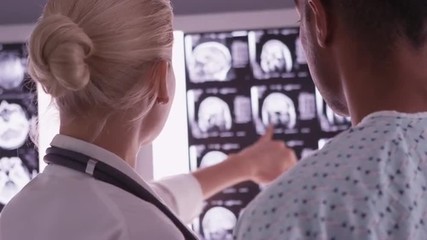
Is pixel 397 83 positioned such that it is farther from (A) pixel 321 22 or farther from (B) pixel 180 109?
(B) pixel 180 109

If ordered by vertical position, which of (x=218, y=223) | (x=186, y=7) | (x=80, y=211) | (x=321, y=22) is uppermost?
(x=186, y=7)

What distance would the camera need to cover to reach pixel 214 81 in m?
1.63

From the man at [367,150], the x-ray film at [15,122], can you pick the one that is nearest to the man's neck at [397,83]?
the man at [367,150]

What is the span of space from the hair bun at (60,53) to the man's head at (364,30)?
39 cm

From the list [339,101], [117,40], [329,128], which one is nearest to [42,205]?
[117,40]

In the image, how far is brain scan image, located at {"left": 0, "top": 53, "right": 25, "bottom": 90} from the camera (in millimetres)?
1725

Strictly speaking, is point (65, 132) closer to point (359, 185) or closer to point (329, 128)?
point (359, 185)

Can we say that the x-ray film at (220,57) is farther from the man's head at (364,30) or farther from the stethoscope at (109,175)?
the man's head at (364,30)

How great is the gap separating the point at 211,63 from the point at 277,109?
0.18 meters

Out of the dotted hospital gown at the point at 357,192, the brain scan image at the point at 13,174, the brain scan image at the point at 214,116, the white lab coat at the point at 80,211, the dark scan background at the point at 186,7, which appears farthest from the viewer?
the dark scan background at the point at 186,7

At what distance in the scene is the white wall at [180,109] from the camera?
1.63 m

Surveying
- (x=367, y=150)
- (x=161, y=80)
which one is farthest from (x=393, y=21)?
(x=161, y=80)

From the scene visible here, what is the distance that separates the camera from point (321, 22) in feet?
2.76

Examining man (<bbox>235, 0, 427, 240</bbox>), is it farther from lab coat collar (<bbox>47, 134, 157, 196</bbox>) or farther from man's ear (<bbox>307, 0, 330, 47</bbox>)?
lab coat collar (<bbox>47, 134, 157, 196</bbox>)
